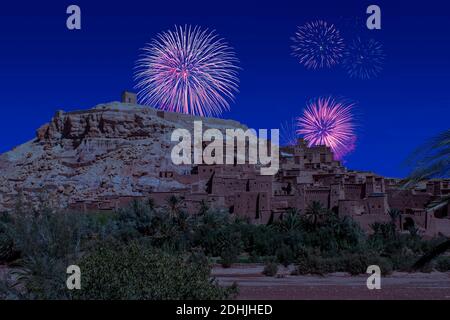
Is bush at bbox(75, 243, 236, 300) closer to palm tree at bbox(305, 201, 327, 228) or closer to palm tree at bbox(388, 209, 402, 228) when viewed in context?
palm tree at bbox(305, 201, 327, 228)

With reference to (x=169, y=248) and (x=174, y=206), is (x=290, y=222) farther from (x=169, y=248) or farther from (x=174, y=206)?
(x=169, y=248)

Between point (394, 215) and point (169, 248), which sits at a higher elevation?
point (394, 215)

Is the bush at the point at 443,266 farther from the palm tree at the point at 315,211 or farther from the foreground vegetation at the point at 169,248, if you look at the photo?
the palm tree at the point at 315,211

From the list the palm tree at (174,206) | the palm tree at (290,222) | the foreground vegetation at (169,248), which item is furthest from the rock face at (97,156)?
the palm tree at (290,222)

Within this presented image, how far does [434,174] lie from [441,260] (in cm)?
2782

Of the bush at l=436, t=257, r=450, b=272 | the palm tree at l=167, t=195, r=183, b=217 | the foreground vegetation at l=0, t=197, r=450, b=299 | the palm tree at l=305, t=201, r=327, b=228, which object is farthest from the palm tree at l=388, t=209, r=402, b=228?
the palm tree at l=167, t=195, r=183, b=217

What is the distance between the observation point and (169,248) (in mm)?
27719

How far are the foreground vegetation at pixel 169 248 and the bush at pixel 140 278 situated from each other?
0.02 m

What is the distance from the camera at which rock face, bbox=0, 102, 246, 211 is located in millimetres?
62594

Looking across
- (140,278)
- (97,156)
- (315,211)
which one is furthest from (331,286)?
(97,156)

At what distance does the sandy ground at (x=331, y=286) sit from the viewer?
2244cm

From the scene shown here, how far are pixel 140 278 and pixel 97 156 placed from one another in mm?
59566

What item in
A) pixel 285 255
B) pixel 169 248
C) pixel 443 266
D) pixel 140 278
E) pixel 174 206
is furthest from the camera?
pixel 174 206

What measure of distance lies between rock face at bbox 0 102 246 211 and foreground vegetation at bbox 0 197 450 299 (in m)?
14.9
